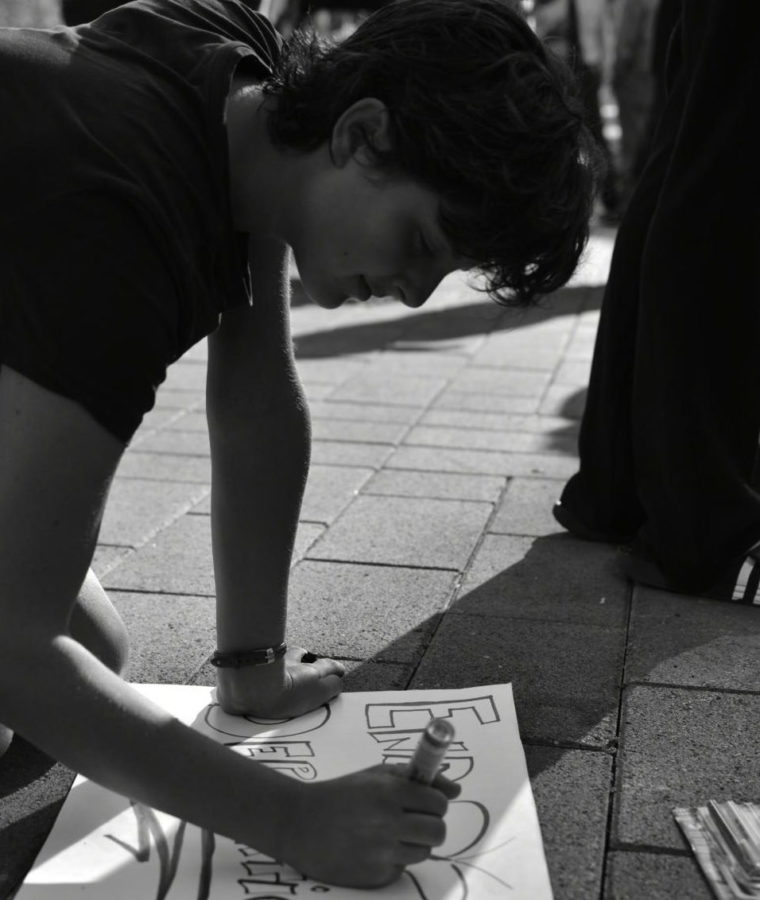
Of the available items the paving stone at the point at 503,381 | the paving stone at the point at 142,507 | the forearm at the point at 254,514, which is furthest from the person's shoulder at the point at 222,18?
the paving stone at the point at 503,381

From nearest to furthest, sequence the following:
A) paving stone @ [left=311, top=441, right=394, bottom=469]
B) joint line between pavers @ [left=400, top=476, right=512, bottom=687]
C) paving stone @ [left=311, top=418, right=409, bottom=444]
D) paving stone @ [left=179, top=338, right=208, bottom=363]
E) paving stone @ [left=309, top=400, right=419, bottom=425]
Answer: joint line between pavers @ [left=400, top=476, right=512, bottom=687]
paving stone @ [left=311, top=441, right=394, bottom=469]
paving stone @ [left=311, top=418, right=409, bottom=444]
paving stone @ [left=309, top=400, right=419, bottom=425]
paving stone @ [left=179, top=338, right=208, bottom=363]

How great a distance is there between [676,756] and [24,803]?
84 cm

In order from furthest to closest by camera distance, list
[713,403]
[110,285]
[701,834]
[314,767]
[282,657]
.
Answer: [713,403], [282,657], [314,767], [701,834], [110,285]

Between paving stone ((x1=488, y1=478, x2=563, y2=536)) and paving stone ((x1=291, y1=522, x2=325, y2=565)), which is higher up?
paving stone ((x1=291, y1=522, x2=325, y2=565))

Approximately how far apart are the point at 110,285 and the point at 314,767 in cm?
74

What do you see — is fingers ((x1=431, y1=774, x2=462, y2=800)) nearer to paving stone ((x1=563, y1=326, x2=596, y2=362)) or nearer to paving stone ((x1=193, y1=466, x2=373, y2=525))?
paving stone ((x1=193, y1=466, x2=373, y2=525))

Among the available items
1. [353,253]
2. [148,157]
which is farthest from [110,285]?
[353,253]

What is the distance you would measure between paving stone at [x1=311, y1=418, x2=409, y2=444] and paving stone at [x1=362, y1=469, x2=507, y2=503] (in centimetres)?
33

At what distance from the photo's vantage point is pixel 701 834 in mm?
1438

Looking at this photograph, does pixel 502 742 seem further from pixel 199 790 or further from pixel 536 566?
pixel 536 566

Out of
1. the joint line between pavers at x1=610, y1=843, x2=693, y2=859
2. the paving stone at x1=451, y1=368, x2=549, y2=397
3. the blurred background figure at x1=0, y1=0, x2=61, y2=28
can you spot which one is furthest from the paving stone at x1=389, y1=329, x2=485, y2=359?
the blurred background figure at x1=0, y1=0, x2=61, y2=28

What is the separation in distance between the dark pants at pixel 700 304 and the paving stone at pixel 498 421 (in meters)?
1.24

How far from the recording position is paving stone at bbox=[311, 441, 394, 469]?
3221mm

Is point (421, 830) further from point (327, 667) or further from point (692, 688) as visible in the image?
point (692, 688)
